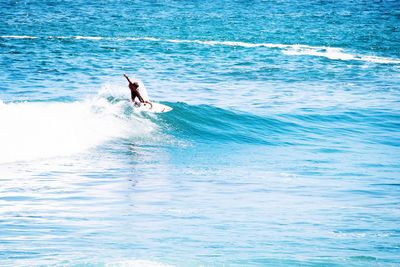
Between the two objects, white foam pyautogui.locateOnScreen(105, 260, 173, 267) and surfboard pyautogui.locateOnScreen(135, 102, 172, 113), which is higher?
white foam pyautogui.locateOnScreen(105, 260, 173, 267)

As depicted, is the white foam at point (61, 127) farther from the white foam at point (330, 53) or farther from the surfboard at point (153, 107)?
the white foam at point (330, 53)

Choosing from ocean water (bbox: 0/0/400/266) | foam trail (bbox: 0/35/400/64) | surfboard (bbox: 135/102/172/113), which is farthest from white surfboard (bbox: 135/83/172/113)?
foam trail (bbox: 0/35/400/64)

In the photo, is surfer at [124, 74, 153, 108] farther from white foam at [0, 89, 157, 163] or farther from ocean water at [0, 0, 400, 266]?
white foam at [0, 89, 157, 163]

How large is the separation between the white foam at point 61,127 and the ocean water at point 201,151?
0.26 feet

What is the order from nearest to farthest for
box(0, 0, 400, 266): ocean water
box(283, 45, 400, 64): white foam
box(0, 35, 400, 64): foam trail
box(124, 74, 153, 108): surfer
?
1. box(0, 0, 400, 266): ocean water
2. box(124, 74, 153, 108): surfer
3. box(283, 45, 400, 64): white foam
4. box(0, 35, 400, 64): foam trail

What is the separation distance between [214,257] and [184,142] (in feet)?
41.9

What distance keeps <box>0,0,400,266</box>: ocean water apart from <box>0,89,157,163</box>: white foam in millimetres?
79

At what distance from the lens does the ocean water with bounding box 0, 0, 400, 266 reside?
1143cm

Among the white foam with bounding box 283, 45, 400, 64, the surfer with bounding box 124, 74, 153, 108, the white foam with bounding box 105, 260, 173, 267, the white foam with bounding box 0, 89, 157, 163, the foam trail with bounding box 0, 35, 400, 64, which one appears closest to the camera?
the white foam with bounding box 105, 260, 173, 267

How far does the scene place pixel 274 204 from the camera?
14289 mm

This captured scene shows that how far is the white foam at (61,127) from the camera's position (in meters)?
20.1

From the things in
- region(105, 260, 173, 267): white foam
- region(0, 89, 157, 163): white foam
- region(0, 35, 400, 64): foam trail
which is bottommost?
region(0, 35, 400, 64): foam trail

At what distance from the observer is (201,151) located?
21.9 metres

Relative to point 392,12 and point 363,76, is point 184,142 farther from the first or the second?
point 392,12
